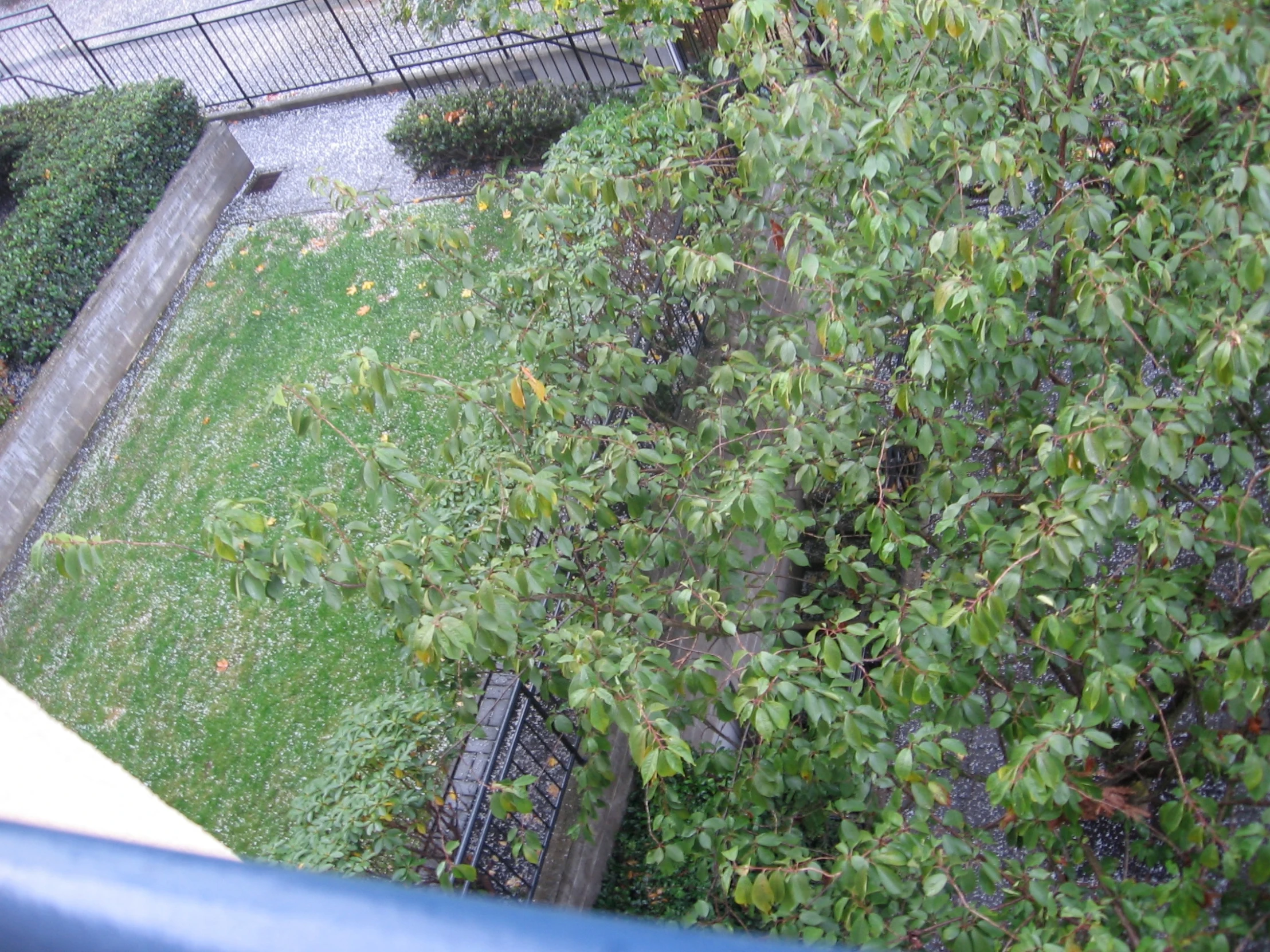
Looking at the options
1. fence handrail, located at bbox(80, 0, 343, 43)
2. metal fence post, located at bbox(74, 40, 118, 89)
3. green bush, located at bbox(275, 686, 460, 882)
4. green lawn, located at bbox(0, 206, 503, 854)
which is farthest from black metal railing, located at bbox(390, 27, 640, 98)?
green bush, located at bbox(275, 686, 460, 882)

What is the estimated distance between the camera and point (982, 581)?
3.87m

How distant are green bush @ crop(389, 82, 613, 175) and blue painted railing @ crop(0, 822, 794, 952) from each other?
11837 mm

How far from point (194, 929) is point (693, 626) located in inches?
172

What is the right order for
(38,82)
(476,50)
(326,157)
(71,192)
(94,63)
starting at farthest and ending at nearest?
1. (94,63)
2. (38,82)
3. (476,50)
4. (326,157)
5. (71,192)

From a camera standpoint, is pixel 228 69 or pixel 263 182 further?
pixel 228 69

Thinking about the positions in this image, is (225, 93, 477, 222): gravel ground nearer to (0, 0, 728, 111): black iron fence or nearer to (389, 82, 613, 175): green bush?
(389, 82, 613, 175): green bush

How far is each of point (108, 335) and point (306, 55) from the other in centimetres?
651

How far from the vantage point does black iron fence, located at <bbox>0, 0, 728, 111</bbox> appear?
12547 mm

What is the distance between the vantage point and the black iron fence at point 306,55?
41.2 ft

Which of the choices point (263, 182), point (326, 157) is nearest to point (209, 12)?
point (263, 182)

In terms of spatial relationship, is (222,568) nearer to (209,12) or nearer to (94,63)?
(94,63)

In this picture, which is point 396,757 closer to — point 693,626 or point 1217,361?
point 693,626

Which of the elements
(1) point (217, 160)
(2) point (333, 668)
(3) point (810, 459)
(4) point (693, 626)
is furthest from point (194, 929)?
(1) point (217, 160)

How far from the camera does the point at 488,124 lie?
11930 mm
